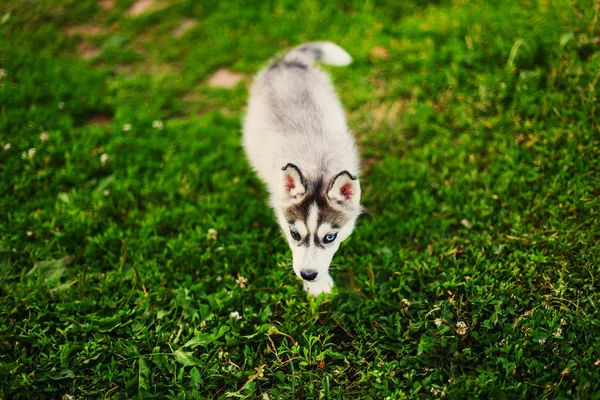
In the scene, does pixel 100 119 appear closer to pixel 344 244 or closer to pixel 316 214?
pixel 344 244

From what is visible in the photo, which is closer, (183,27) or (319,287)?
(319,287)

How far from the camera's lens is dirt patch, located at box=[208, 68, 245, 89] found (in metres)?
5.45

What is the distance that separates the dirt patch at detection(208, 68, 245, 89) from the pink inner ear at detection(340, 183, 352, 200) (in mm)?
2911

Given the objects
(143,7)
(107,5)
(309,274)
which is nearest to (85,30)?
(107,5)

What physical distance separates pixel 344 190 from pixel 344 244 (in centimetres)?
88

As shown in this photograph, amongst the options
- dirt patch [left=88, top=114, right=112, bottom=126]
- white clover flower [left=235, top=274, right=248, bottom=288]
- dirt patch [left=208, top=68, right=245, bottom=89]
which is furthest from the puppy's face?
dirt patch [left=88, top=114, right=112, bottom=126]

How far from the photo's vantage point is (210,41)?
587 cm

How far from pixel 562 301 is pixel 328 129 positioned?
2172mm

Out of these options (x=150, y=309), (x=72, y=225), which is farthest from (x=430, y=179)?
(x=72, y=225)

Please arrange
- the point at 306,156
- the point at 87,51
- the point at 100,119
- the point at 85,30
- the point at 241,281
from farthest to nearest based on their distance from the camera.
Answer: the point at 85,30 → the point at 87,51 → the point at 100,119 → the point at 241,281 → the point at 306,156

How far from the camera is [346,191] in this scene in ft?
10.0

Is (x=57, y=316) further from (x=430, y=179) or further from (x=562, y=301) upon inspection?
(x=562, y=301)

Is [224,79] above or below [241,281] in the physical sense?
above

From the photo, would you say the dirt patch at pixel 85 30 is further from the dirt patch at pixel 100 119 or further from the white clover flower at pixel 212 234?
the white clover flower at pixel 212 234
